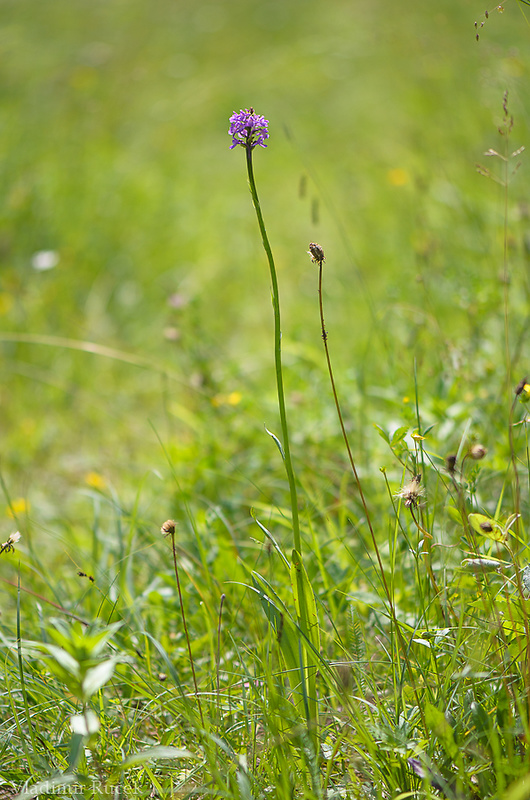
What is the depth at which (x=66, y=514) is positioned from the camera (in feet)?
6.36

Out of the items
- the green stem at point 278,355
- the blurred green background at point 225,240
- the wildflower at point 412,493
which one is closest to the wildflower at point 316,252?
the green stem at point 278,355

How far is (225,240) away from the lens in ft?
12.3

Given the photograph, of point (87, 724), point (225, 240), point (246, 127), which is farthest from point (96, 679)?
point (225, 240)

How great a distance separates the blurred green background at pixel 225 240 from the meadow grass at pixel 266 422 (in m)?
0.02

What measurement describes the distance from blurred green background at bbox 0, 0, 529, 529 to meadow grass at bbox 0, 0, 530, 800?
21mm

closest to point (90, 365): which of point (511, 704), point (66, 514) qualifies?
point (66, 514)

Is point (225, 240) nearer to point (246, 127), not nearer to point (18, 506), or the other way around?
point (18, 506)

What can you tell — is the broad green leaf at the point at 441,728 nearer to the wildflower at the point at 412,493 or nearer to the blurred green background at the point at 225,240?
the wildflower at the point at 412,493

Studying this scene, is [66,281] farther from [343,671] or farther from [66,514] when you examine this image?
[343,671]

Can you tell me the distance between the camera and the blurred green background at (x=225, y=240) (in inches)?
74.7

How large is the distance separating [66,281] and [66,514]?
1.64m

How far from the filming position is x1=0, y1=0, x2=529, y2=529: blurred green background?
190 centimetres

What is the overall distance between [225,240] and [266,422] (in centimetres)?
216

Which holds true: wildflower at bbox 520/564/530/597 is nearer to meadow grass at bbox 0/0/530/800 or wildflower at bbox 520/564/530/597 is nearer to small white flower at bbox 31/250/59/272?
meadow grass at bbox 0/0/530/800
